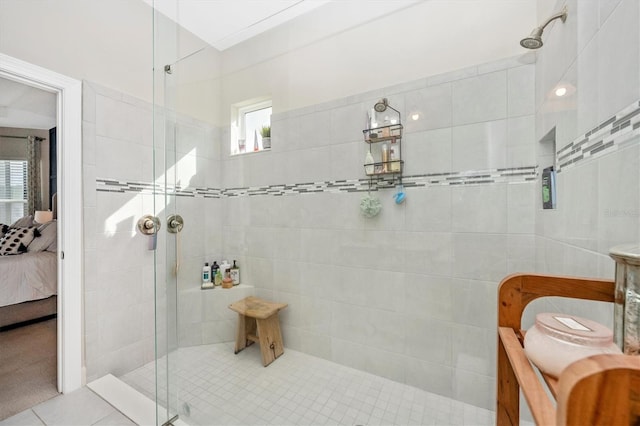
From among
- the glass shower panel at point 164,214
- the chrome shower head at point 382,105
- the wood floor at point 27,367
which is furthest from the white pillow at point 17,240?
the chrome shower head at point 382,105

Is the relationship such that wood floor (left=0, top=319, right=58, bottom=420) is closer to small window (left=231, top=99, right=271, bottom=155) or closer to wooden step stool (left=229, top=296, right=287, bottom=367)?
wooden step stool (left=229, top=296, right=287, bottom=367)

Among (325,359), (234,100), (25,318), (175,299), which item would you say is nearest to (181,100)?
(234,100)

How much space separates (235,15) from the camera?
2.08m

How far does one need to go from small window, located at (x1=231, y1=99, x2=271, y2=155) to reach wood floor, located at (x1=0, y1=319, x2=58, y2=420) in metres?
1.86

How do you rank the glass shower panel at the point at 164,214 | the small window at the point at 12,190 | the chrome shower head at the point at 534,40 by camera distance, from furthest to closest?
the small window at the point at 12,190, the glass shower panel at the point at 164,214, the chrome shower head at the point at 534,40

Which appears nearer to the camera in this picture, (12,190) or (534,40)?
(534,40)

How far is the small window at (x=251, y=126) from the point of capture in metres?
2.03

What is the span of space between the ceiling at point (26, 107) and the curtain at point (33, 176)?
0.14 metres

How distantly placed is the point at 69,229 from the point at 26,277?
4.81 feet

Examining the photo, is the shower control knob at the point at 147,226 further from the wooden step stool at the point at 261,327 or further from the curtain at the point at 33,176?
the curtain at the point at 33,176

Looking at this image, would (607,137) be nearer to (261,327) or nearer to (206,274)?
(261,327)

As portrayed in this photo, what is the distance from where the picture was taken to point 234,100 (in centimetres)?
208

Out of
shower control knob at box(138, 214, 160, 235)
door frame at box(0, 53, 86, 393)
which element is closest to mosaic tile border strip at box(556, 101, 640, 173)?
shower control knob at box(138, 214, 160, 235)

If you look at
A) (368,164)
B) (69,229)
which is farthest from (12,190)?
(368,164)
